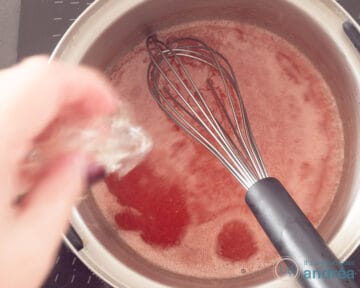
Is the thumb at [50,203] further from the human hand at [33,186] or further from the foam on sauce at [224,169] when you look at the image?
the foam on sauce at [224,169]

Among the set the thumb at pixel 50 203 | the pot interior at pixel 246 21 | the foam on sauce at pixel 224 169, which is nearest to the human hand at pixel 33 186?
the thumb at pixel 50 203

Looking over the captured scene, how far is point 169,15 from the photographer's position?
2.45ft

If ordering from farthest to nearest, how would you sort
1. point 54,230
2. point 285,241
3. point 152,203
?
1. point 152,203
2. point 285,241
3. point 54,230

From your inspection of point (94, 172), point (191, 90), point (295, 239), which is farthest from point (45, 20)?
point (295, 239)

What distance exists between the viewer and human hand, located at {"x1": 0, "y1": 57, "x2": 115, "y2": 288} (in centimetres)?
36

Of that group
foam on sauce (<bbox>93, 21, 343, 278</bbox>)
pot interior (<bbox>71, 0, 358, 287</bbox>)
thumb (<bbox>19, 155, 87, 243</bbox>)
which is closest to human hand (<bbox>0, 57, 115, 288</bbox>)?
thumb (<bbox>19, 155, 87, 243</bbox>)

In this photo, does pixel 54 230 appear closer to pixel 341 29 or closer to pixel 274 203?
pixel 274 203

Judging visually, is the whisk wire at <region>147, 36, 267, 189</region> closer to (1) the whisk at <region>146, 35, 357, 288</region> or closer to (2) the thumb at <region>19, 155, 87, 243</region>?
(1) the whisk at <region>146, 35, 357, 288</region>

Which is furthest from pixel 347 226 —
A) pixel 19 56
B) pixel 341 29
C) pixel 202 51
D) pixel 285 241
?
pixel 19 56

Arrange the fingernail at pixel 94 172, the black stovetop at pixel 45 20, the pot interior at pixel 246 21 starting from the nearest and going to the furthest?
the fingernail at pixel 94 172
the pot interior at pixel 246 21
the black stovetop at pixel 45 20

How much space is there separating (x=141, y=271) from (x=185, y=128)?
0.24 metres

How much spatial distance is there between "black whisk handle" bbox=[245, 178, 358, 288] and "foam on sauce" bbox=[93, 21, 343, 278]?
0.62 ft

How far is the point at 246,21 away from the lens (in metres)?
0.78

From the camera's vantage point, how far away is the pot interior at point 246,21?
2.14 ft
